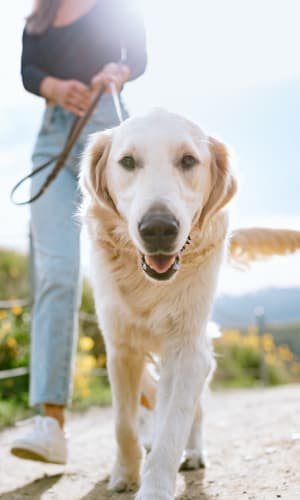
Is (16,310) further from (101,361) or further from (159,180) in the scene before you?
(159,180)

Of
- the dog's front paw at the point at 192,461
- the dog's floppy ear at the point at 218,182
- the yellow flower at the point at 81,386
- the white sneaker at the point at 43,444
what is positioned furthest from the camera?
the yellow flower at the point at 81,386

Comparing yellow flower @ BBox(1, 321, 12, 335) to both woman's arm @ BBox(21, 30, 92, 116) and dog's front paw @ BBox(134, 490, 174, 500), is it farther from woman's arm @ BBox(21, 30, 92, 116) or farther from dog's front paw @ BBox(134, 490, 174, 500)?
dog's front paw @ BBox(134, 490, 174, 500)

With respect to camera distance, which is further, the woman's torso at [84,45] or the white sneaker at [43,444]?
the woman's torso at [84,45]

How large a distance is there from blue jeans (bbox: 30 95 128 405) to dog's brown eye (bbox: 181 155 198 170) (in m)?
1.02

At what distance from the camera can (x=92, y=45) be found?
361 cm

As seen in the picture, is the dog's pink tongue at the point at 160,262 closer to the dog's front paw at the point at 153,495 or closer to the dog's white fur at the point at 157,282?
the dog's white fur at the point at 157,282

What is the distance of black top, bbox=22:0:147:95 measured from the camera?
3586mm

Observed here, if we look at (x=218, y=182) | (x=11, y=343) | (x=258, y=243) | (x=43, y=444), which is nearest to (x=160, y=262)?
(x=218, y=182)

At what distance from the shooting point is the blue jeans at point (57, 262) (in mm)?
3398

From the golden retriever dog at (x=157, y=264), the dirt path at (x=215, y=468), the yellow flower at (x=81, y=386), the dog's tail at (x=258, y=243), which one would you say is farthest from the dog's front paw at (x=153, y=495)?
the yellow flower at (x=81, y=386)

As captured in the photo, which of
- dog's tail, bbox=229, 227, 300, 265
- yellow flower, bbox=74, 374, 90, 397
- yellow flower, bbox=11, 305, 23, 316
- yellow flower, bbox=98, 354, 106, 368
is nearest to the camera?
dog's tail, bbox=229, 227, 300, 265

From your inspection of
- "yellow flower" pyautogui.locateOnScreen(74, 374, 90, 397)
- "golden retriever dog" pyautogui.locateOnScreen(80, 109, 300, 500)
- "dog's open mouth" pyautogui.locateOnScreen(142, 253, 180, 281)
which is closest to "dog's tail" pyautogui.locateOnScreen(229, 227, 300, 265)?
"golden retriever dog" pyautogui.locateOnScreen(80, 109, 300, 500)

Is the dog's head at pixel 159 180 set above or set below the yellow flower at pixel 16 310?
above

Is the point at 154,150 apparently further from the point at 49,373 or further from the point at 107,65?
the point at 49,373
